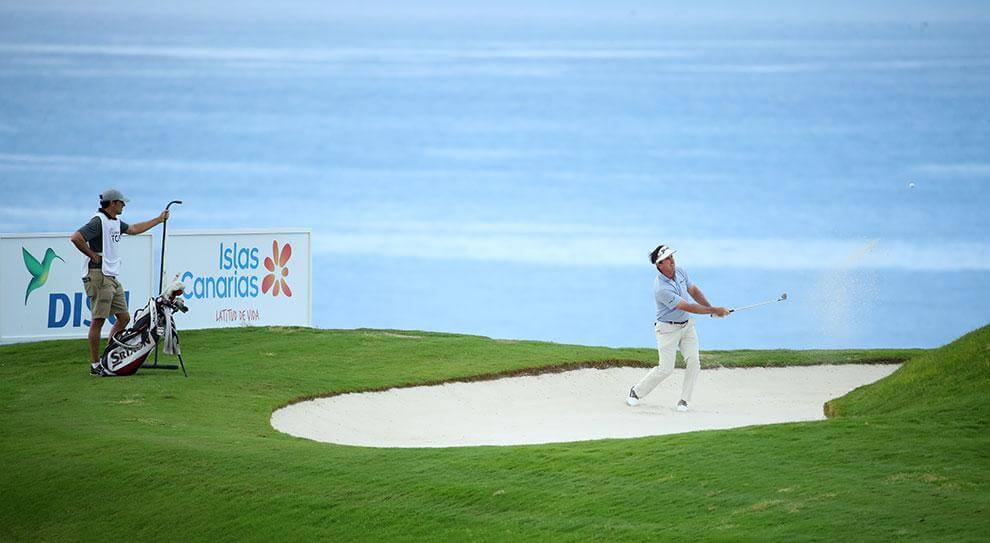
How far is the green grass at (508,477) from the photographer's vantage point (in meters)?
8.30

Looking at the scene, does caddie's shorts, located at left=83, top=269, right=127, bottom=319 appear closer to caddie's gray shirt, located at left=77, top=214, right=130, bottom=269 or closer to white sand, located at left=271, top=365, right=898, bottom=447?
caddie's gray shirt, located at left=77, top=214, right=130, bottom=269

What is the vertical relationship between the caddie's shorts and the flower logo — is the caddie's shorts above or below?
below

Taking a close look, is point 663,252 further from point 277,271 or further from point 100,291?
point 277,271

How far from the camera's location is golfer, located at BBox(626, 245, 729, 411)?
14.9m

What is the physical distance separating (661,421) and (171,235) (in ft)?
32.0

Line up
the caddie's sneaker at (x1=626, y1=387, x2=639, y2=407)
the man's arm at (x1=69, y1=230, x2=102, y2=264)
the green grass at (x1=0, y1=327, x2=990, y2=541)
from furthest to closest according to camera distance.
Result: 1. the caddie's sneaker at (x1=626, y1=387, x2=639, y2=407)
2. the man's arm at (x1=69, y1=230, x2=102, y2=264)
3. the green grass at (x1=0, y1=327, x2=990, y2=541)

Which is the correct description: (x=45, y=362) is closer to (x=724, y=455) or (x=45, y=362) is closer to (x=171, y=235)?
(x=171, y=235)

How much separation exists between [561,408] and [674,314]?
2.04m

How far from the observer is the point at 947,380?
40.3ft

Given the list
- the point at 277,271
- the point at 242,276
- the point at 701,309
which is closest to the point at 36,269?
the point at 242,276

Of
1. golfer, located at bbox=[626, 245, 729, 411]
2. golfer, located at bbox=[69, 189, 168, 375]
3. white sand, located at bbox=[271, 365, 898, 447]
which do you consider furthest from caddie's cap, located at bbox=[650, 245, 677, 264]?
golfer, located at bbox=[69, 189, 168, 375]

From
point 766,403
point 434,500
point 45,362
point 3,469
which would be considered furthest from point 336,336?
point 434,500

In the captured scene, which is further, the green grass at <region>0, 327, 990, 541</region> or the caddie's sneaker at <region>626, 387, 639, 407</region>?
the caddie's sneaker at <region>626, 387, 639, 407</region>

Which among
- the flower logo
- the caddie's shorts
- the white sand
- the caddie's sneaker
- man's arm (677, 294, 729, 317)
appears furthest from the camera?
the flower logo
